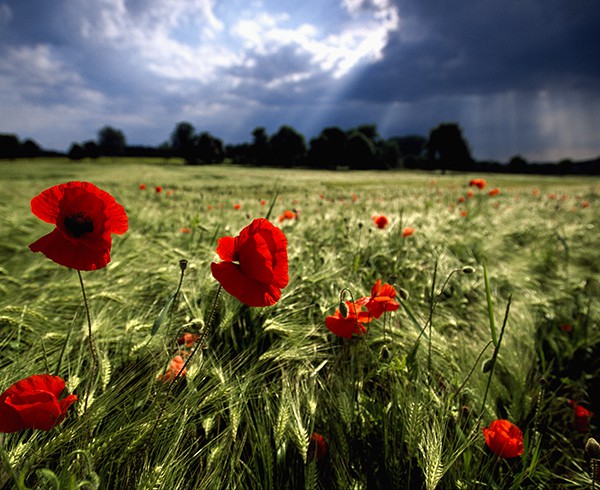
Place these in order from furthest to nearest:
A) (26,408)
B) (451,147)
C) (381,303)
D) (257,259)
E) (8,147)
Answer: (451,147) < (8,147) < (381,303) < (257,259) < (26,408)

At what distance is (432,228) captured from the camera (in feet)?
9.33

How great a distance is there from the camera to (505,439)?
83 centimetres

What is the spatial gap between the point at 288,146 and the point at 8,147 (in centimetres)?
3626

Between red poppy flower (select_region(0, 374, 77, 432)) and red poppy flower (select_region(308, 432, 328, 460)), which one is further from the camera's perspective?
Answer: red poppy flower (select_region(308, 432, 328, 460))

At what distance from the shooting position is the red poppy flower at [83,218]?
69 cm

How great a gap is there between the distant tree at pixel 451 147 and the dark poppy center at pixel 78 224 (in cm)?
4645

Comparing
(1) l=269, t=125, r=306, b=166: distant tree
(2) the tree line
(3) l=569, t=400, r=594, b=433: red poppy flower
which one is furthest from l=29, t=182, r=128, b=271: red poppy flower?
(1) l=269, t=125, r=306, b=166: distant tree

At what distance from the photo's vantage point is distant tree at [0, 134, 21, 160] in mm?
38781

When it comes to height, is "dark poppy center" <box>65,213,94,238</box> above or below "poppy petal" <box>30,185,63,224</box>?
below

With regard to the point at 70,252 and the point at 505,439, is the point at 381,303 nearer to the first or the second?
the point at 505,439

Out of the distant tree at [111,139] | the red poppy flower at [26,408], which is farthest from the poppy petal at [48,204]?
the distant tree at [111,139]

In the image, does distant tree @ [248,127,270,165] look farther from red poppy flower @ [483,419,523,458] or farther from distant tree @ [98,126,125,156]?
red poppy flower @ [483,419,523,458]

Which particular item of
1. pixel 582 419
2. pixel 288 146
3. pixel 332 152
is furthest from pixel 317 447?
pixel 288 146

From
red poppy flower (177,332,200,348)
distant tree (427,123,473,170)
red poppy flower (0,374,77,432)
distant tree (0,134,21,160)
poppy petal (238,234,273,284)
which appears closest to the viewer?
red poppy flower (0,374,77,432)
